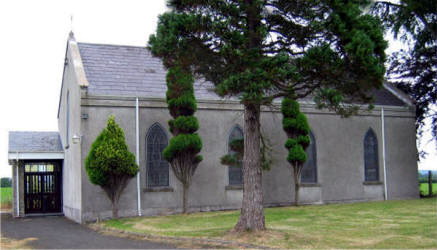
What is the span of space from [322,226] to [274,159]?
791cm

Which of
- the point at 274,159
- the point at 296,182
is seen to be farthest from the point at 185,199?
the point at 296,182

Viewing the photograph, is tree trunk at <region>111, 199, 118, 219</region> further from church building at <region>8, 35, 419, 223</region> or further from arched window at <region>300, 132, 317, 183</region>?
arched window at <region>300, 132, 317, 183</region>

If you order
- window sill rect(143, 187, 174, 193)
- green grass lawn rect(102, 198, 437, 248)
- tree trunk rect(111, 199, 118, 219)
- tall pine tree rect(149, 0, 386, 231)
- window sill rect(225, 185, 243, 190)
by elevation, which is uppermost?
tall pine tree rect(149, 0, 386, 231)

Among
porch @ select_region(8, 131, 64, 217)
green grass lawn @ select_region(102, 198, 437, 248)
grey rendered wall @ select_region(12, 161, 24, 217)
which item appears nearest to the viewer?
green grass lawn @ select_region(102, 198, 437, 248)

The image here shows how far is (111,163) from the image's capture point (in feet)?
61.3

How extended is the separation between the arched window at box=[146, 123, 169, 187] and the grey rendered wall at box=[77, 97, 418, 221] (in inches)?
10.2

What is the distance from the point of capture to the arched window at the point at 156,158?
21.1 metres

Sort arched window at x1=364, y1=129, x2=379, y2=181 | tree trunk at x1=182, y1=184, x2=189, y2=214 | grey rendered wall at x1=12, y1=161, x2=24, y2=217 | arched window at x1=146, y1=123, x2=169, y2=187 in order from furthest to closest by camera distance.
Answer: arched window at x1=364, y1=129, x2=379, y2=181 < grey rendered wall at x1=12, y1=161, x2=24, y2=217 < arched window at x1=146, y1=123, x2=169, y2=187 < tree trunk at x1=182, y1=184, x2=189, y2=214

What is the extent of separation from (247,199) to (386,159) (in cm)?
1488

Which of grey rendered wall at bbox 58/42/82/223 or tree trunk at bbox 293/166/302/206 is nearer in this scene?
grey rendered wall at bbox 58/42/82/223

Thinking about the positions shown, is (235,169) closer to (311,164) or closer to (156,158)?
(156,158)

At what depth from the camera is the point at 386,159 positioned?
1036 inches

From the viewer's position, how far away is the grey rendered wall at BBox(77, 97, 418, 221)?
20.3 meters

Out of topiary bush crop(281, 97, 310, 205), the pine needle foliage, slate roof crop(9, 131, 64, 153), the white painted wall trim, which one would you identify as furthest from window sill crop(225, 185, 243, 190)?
slate roof crop(9, 131, 64, 153)
